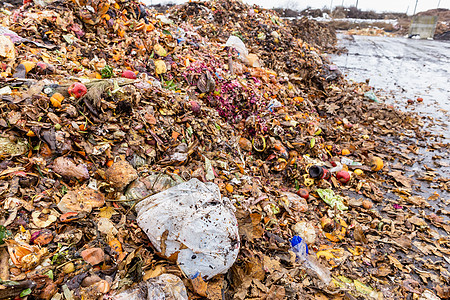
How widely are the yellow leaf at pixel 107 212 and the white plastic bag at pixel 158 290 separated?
0.64 m

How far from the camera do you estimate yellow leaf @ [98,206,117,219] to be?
1.96 meters

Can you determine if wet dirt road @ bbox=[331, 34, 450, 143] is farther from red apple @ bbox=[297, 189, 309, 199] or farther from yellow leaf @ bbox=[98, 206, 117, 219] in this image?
yellow leaf @ bbox=[98, 206, 117, 219]

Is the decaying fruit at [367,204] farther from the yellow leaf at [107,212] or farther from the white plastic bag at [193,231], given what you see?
the yellow leaf at [107,212]

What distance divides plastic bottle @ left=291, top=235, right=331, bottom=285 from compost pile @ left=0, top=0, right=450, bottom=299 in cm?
2

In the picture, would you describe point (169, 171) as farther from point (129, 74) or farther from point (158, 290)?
point (129, 74)

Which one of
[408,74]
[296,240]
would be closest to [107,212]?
[296,240]

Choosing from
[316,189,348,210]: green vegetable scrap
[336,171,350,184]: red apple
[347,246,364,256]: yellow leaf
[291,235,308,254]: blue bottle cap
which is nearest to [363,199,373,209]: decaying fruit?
[316,189,348,210]: green vegetable scrap

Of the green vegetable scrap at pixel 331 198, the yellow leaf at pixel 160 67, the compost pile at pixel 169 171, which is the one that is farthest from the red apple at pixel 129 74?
the green vegetable scrap at pixel 331 198

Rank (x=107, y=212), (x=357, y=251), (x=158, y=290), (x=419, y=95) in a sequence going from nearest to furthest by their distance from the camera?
(x=158, y=290) → (x=107, y=212) → (x=357, y=251) → (x=419, y=95)

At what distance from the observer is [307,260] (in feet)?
7.94

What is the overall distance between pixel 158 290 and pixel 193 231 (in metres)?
0.42

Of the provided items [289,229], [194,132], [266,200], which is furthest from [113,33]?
[289,229]

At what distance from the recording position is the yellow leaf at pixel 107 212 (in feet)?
6.42

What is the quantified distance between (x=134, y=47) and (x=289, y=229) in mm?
3552
